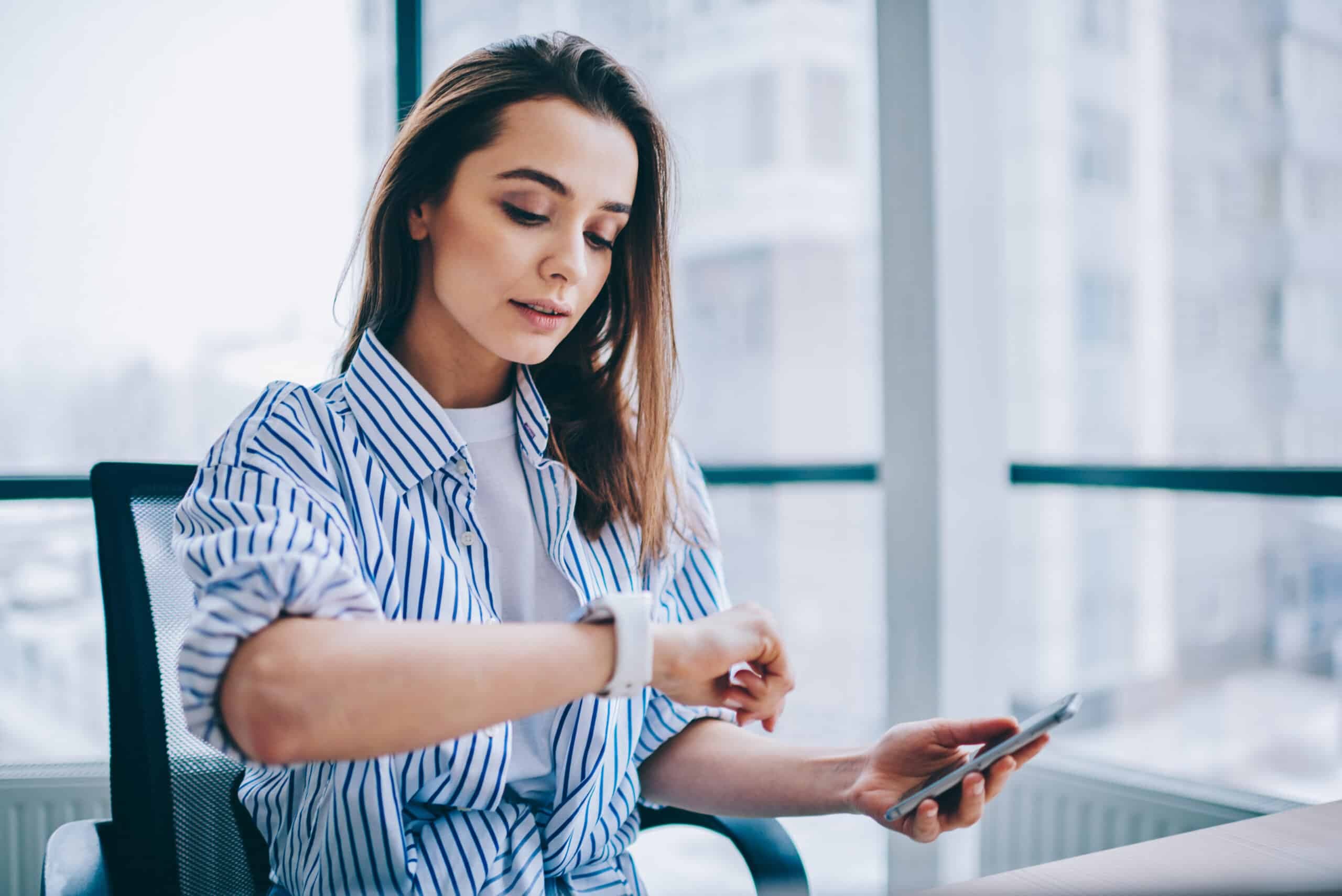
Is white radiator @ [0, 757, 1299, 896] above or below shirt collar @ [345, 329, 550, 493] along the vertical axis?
below

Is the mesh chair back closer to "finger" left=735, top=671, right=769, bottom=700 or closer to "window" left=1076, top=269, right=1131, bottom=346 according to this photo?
"finger" left=735, top=671, right=769, bottom=700

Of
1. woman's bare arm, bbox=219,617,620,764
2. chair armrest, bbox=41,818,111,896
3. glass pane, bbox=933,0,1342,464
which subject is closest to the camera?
woman's bare arm, bbox=219,617,620,764

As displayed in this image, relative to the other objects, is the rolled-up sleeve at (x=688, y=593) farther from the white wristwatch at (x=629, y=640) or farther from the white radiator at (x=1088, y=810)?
the white radiator at (x=1088, y=810)

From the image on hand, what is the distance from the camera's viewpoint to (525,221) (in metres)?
0.97

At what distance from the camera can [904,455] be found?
1.96 m

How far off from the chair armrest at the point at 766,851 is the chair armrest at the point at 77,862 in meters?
0.62

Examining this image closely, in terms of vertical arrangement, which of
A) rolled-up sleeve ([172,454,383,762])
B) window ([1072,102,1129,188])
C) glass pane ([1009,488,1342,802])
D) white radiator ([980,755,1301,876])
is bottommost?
white radiator ([980,755,1301,876])

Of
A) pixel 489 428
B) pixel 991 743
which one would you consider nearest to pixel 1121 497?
pixel 991 743

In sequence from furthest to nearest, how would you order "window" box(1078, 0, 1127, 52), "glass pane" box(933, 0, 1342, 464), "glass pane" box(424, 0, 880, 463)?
"glass pane" box(424, 0, 880, 463) < "window" box(1078, 0, 1127, 52) < "glass pane" box(933, 0, 1342, 464)

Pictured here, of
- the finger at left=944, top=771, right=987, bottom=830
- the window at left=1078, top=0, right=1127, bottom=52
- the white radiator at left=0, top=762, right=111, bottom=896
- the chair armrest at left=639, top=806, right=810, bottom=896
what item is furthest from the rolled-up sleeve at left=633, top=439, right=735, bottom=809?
the window at left=1078, top=0, right=1127, bottom=52

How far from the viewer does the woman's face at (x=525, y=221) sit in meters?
0.97

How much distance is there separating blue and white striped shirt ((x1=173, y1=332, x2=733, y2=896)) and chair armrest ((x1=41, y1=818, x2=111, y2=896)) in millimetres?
140

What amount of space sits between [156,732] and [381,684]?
389 millimetres

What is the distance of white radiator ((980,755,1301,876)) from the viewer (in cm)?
159
